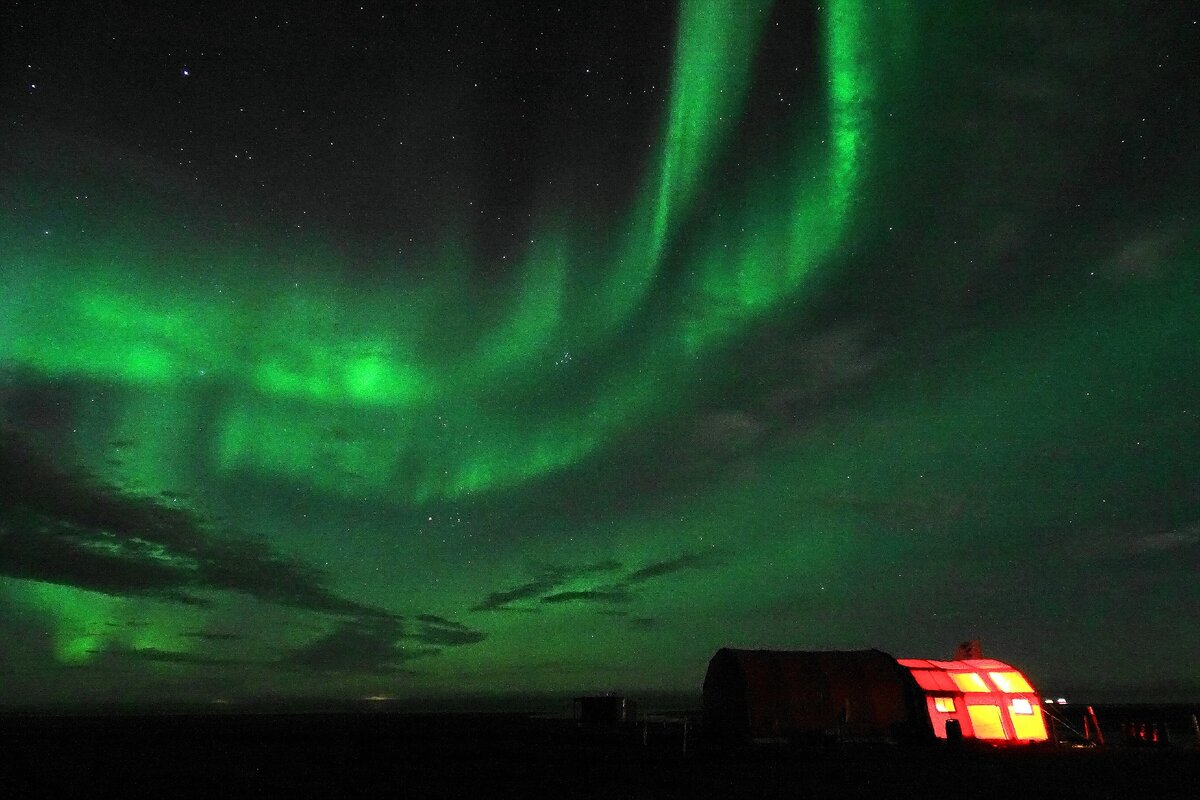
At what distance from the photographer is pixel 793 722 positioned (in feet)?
113

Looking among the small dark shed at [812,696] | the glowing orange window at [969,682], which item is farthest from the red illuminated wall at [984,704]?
the small dark shed at [812,696]

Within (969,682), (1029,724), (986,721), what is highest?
(969,682)

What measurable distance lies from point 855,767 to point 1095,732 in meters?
18.8

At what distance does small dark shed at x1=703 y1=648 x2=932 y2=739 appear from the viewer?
34.7 m

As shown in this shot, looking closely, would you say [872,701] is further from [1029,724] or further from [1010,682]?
[1029,724]

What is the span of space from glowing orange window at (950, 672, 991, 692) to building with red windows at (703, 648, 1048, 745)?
50mm

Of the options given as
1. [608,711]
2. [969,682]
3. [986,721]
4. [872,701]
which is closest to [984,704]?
[986,721]

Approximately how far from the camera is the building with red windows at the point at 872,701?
34.7 meters

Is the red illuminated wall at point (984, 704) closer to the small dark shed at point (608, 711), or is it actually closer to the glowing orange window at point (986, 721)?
the glowing orange window at point (986, 721)

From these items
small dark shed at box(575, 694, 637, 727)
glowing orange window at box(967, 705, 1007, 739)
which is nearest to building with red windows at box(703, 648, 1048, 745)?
glowing orange window at box(967, 705, 1007, 739)

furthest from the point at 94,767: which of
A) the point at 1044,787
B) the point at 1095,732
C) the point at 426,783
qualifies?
the point at 1095,732

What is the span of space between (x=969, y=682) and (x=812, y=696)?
808cm

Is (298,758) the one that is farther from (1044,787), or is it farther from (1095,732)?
(1095,732)

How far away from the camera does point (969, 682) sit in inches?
1419
